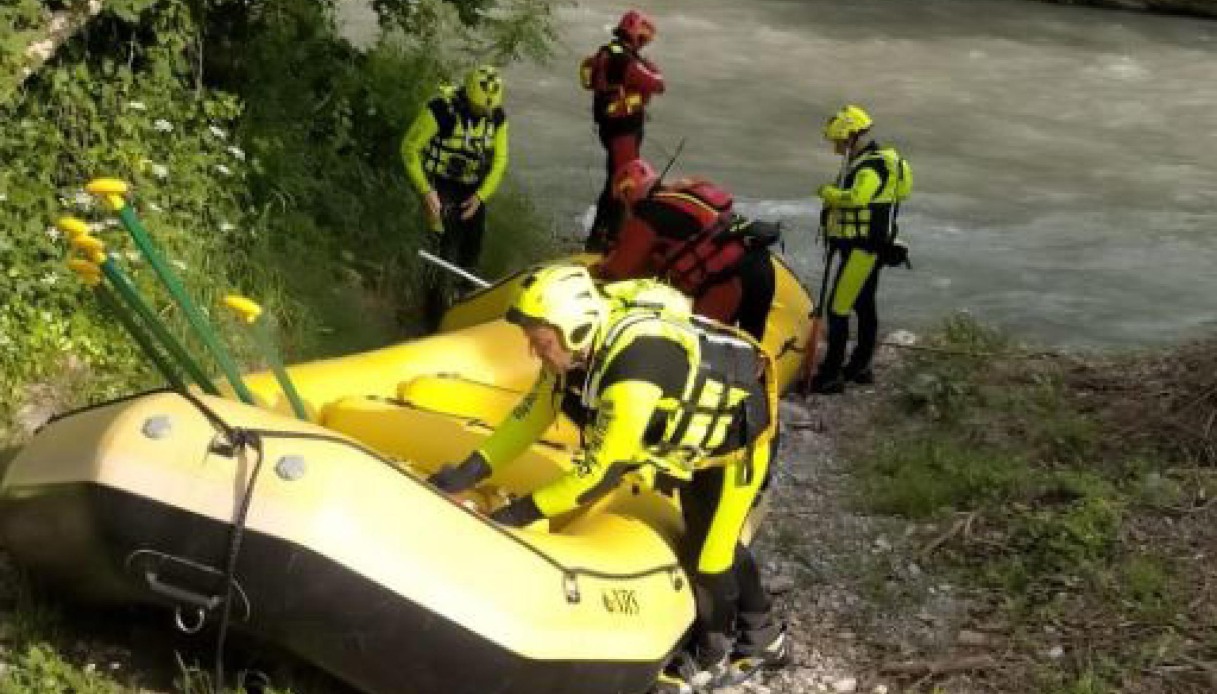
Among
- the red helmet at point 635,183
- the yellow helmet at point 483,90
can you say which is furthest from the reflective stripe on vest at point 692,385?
the yellow helmet at point 483,90

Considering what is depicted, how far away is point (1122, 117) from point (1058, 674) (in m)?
11.0

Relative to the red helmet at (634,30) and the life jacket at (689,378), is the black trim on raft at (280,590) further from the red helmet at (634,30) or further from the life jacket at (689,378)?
the red helmet at (634,30)

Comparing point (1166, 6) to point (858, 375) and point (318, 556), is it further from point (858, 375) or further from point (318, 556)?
point (318, 556)

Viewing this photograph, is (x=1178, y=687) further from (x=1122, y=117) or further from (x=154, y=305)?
(x=1122, y=117)

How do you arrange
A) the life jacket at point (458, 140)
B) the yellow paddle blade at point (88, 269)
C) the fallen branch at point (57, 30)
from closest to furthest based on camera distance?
the yellow paddle blade at point (88, 269) → the fallen branch at point (57, 30) → the life jacket at point (458, 140)

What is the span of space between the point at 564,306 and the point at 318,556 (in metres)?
0.86

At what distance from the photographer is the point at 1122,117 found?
47.9ft

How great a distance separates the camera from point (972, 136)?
543 inches

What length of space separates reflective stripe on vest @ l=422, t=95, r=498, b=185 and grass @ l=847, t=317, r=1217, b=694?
215 centimetres

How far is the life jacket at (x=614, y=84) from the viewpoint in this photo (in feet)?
26.5

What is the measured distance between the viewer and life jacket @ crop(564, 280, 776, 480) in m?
3.92

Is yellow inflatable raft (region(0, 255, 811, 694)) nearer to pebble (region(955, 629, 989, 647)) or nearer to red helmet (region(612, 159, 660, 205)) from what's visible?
pebble (region(955, 629, 989, 647))

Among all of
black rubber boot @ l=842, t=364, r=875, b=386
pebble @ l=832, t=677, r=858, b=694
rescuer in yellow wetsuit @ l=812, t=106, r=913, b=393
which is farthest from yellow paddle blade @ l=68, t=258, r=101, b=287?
black rubber boot @ l=842, t=364, r=875, b=386

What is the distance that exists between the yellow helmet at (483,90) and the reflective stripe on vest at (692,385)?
2.88m
